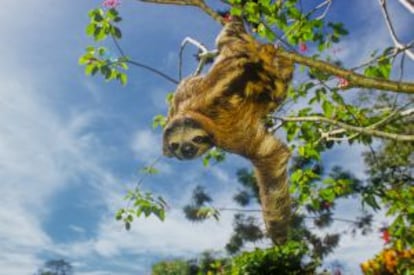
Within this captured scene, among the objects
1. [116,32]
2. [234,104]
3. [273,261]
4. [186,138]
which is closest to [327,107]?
[234,104]

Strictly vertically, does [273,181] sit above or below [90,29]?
below

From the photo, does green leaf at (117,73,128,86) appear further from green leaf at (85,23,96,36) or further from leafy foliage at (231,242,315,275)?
leafy foliage at (231,242,315,275)

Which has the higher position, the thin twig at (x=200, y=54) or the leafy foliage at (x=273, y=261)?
the thin twig at (x=200, y=54)

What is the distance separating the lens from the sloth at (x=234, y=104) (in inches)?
187

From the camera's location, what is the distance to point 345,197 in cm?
564

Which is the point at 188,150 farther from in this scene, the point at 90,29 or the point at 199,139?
the point at 90,29

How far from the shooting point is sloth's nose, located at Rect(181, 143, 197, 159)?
5.03m

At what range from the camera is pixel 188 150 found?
16.8 feet

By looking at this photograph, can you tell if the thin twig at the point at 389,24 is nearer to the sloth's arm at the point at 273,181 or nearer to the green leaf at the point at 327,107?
the green leaf at the point at 327,107

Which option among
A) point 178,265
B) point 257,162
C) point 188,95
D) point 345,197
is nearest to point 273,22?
point 188,95

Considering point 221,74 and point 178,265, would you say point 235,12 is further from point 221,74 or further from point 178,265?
point 178,265

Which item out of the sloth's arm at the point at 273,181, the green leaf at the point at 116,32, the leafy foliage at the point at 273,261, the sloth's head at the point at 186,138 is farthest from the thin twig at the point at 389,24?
the leafy foliage at the point at 273,261

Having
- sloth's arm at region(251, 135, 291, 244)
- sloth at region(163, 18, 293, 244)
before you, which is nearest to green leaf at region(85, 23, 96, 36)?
sloth at region(163, 18, 293, 244)

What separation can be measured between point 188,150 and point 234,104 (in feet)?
2.11
